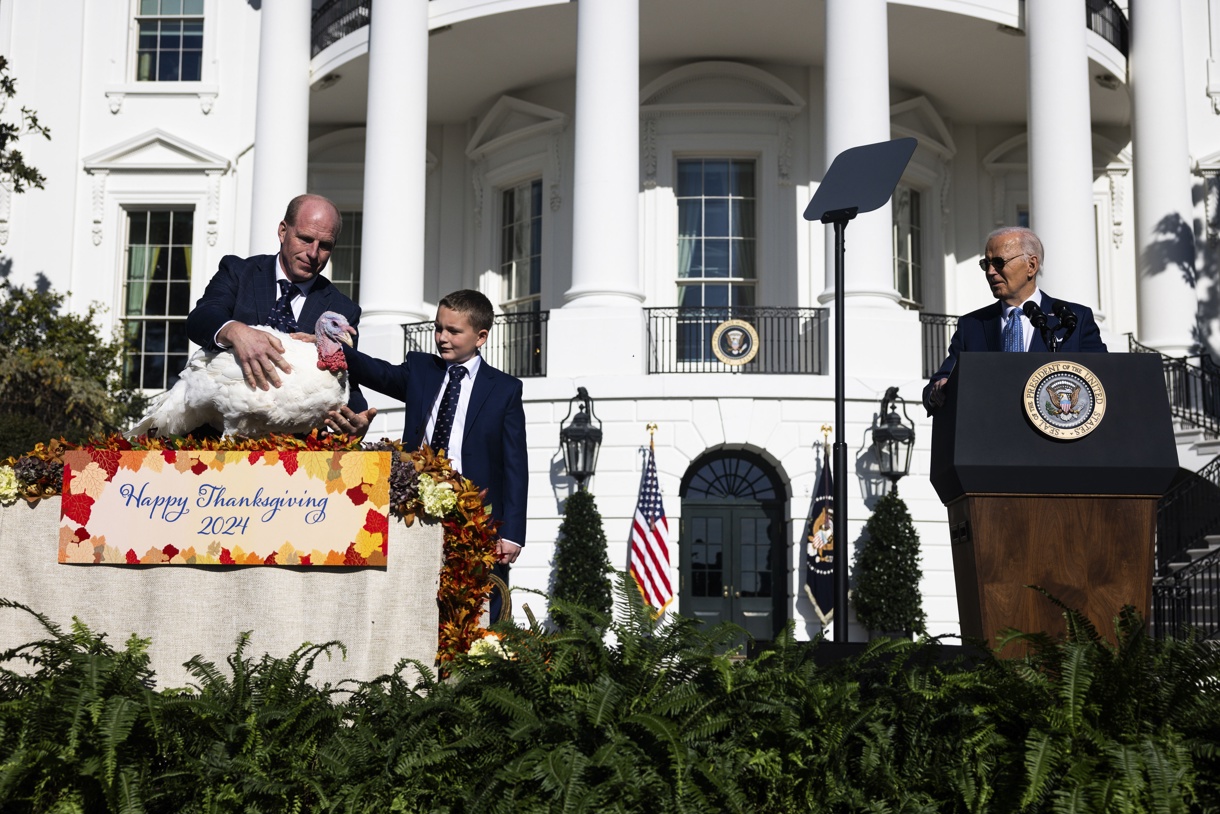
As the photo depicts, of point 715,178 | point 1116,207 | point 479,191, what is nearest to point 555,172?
point 479,191

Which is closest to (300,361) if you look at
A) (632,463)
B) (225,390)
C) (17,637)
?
(225,390)

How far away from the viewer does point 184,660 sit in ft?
14.6

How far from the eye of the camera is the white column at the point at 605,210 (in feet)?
63.0

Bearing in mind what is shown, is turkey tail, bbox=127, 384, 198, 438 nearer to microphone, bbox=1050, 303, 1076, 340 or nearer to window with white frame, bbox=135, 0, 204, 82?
microphone, bbox=1050, 303, 1076, 340

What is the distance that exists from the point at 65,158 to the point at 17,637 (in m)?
22.4

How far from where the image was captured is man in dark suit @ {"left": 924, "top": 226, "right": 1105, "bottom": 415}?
6.05 metres

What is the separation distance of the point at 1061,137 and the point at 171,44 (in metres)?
15.6

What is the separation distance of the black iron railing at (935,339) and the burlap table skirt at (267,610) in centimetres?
1686

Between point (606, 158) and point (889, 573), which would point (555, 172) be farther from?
point (889, 573)

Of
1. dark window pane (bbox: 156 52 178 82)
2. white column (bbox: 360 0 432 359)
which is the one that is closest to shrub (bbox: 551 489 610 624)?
white column (bbox: 360 0 432 359)

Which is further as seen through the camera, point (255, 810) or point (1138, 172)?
point (1138, 172)

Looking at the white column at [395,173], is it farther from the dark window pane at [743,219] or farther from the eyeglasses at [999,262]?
the eyeglasses at [999,262]

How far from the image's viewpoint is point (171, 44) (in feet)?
83.3

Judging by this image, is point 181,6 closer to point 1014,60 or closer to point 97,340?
point 97,340
